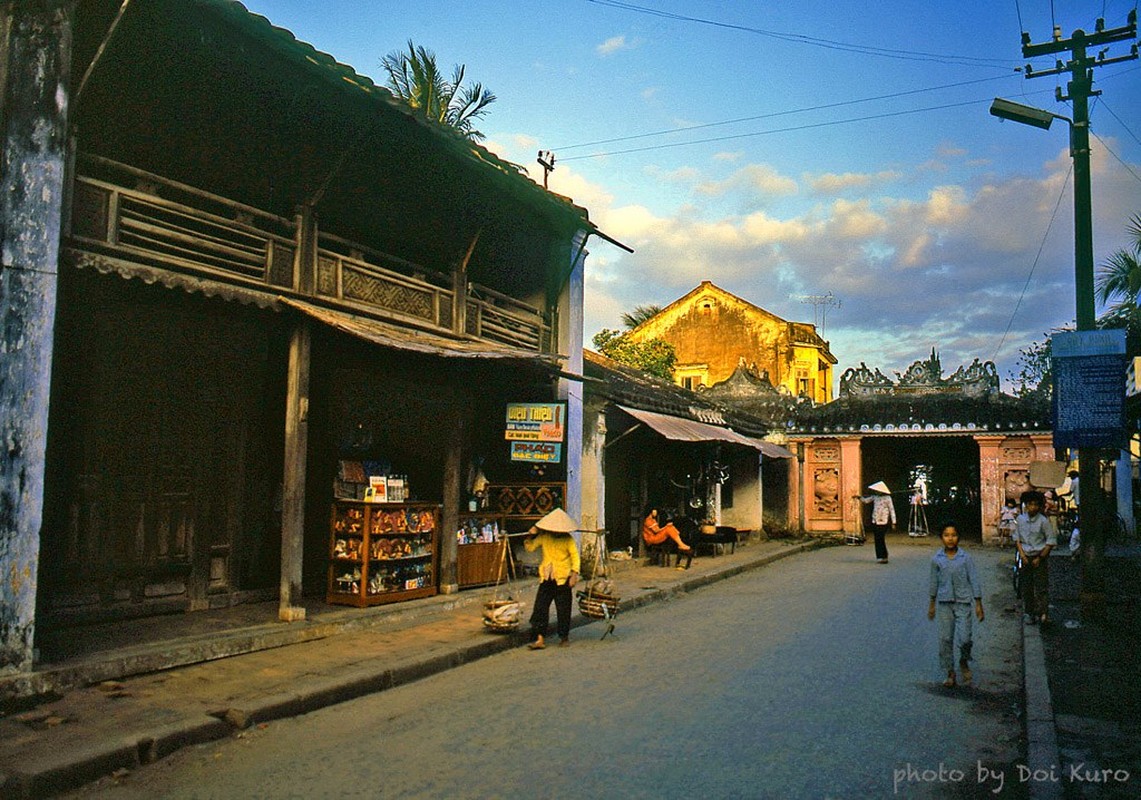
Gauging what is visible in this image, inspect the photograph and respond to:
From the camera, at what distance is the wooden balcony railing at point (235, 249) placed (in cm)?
761

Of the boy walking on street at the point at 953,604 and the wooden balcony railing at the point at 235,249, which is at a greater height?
the wooden balcony railing at the point at 235,249

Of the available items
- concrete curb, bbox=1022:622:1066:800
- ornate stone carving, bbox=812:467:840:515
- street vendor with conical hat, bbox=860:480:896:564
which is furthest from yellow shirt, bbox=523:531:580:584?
ornate stone carving, bbox=812:467:840:515

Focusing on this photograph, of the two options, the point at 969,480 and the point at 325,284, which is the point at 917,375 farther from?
the point at 325,284

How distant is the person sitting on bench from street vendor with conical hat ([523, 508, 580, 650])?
25.6 feet

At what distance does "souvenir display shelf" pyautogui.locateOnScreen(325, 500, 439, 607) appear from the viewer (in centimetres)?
1055

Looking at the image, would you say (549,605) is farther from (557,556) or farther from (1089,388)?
(1089,388)

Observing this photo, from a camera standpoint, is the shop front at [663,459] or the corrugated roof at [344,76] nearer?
the corrugated roof at [344,76]

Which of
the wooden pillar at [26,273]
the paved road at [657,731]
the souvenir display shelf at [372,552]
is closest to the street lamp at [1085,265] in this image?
the paved road at [657,731]

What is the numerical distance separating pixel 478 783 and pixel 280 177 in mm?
7669

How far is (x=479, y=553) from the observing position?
12.7 meters

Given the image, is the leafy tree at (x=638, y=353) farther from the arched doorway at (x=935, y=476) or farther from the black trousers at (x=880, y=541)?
the black trousers at (x=880, y=541)

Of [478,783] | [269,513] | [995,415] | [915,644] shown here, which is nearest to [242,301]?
[269,513]

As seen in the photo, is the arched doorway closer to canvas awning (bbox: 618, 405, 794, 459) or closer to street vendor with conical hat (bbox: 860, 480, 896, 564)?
street vendor with conical hat (bbox: 860, 480, 896, 564)

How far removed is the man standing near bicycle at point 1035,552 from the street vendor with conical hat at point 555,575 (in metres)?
5.85
